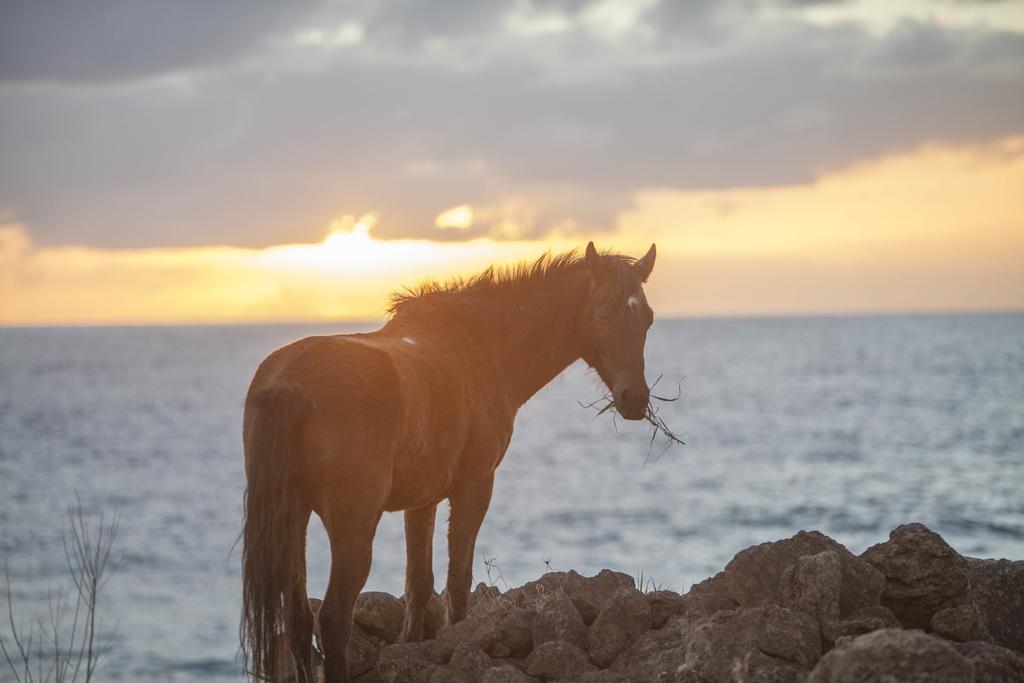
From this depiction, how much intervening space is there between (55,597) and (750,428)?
140 feet

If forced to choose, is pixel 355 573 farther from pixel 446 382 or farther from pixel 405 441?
pixel 446 382

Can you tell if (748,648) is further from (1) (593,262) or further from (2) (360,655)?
(1) (593,262)

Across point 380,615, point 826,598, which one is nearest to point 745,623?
point 826,598

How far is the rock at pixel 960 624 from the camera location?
6828 millimetres

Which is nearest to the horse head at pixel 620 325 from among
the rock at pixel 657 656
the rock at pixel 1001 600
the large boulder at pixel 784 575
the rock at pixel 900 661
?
the large boulder at pixel 784 575

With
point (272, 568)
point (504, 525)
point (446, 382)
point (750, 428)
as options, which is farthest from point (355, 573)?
point (750, 428)

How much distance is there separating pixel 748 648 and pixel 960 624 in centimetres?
181

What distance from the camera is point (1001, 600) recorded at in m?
7.30

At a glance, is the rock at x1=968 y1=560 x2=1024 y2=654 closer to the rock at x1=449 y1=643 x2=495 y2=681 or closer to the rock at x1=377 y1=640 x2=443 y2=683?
the rock at x1=449 y1=643 x2=495 y2=681

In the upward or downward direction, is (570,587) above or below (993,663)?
below

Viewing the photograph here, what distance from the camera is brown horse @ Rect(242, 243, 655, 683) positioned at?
610cm

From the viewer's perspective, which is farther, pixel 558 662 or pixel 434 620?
pixel 434 620

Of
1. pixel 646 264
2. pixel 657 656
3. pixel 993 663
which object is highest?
pixel 646 264

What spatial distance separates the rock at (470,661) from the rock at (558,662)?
0.30m
